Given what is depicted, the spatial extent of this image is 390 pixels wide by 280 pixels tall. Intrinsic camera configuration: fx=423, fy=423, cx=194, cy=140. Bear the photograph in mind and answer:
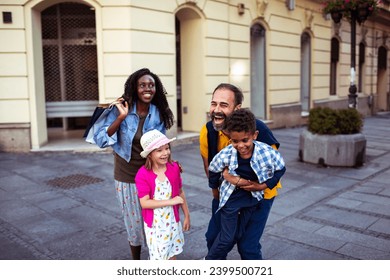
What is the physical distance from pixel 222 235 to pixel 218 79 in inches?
361

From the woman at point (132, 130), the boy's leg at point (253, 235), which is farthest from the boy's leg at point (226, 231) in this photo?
the woman at point (132, 130)

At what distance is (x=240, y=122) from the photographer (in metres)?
2.80

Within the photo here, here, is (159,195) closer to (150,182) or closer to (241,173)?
(150,182)

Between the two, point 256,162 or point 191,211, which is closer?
point 256,162

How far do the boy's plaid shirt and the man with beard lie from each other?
0.20ft

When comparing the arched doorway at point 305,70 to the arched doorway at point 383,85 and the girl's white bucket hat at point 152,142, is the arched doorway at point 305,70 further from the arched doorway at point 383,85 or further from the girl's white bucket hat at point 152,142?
the girl's white bucket hat at point 152,142

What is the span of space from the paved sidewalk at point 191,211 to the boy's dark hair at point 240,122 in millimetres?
1888

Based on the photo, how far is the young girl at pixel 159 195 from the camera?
318 cm

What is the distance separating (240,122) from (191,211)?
3.11m

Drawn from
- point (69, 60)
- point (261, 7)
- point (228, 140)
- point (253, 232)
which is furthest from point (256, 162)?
point (261, 7)

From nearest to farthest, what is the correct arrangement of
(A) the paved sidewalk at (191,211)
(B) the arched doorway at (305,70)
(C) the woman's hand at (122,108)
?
(C) the woman's hand at (122,108) < (A) the paved sidewalk at (191,211) < (B) the arched doorway at (305,70)

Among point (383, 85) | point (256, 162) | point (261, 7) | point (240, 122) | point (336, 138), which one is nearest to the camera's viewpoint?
point (240, 122)

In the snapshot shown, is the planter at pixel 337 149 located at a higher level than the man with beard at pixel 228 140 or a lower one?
lower

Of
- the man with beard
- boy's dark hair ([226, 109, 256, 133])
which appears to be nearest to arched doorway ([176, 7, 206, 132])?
the man with beard
